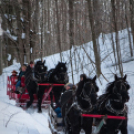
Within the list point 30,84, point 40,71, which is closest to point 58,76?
point 40,71

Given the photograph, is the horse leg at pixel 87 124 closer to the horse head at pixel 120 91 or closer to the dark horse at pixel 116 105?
the dark horse at pixel 116 105

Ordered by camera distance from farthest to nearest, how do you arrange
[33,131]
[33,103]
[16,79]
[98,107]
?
1. [16,79]
2. [33,103]
3. [33,131]
4. [98,107]

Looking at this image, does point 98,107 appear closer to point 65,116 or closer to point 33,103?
point 65,116

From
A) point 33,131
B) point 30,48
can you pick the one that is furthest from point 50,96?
point 30,48

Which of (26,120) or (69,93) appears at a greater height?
(69,93)

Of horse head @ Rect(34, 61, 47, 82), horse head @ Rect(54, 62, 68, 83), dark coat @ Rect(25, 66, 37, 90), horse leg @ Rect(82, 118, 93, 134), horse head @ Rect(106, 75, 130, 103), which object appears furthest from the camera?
dark coat @ Rect(25, 66, 37, 90)

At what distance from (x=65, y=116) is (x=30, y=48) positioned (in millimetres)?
10701

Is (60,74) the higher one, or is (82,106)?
(60,74)

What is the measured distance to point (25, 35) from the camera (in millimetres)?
16172

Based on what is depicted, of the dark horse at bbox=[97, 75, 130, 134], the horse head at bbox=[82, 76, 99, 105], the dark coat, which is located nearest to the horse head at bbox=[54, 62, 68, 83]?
the dark coat

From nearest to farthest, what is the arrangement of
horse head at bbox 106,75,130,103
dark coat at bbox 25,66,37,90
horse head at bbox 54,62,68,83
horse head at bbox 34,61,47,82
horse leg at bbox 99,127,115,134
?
horse head at bbox 106,75,130,103
horse leg at bbox 99,127,115,134
horse head at bbox 54,62,68,83
horse head at bbox 34,61,47,82
dark coat at bbox 25,66,37,90

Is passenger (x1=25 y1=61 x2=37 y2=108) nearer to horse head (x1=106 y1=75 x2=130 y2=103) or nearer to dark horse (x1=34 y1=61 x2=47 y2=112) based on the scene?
dark horse (x1=34 y1=61 x2=47 y2=112)

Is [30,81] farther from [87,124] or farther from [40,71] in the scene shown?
[87,124]

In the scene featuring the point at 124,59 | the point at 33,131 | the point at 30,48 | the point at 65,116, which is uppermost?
the point at 30,48
